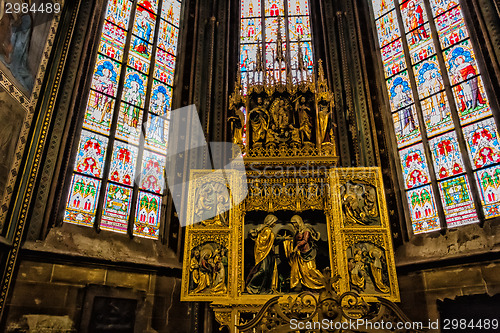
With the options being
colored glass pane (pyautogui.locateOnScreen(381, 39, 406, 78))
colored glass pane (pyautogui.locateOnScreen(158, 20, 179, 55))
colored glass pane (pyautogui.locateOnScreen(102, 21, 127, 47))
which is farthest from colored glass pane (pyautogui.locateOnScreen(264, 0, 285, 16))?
colored glass pane (pyautogui.locateOnScreen(102, 21, 127, 47))

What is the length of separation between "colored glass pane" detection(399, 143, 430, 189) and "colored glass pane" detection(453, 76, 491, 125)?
103cm

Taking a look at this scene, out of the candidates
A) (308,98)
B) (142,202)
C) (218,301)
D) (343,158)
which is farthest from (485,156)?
(142,202)

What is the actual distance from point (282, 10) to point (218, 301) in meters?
9.07

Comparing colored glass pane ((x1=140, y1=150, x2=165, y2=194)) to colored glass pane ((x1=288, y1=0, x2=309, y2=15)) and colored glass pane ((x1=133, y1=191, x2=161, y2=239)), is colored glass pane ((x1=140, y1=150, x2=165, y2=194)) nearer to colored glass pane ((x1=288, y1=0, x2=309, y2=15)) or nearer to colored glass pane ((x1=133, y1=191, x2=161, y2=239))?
colored glass pane ((x1=133, y1=191, x2=161, y2=239))

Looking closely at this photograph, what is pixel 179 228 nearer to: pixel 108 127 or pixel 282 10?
pixel 108 127

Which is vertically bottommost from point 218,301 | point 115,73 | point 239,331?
point 239,331

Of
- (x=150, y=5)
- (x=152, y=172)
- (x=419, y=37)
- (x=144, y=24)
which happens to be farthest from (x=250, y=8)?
(x=152, y=172)

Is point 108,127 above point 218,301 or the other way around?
above

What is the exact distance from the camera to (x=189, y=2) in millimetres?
11289

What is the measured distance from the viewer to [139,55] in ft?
32.1

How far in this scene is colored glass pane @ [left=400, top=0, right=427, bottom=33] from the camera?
959 centimetres

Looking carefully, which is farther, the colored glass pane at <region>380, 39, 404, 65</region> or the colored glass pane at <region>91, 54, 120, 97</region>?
the colored glass pane at <region>380, 39, 404, 65</region>

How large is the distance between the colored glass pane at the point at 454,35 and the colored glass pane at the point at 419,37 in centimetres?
36

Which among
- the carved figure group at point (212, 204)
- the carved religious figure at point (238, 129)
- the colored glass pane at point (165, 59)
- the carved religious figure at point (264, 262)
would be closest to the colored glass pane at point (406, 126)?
the carved religious figure at point (238, 129)
